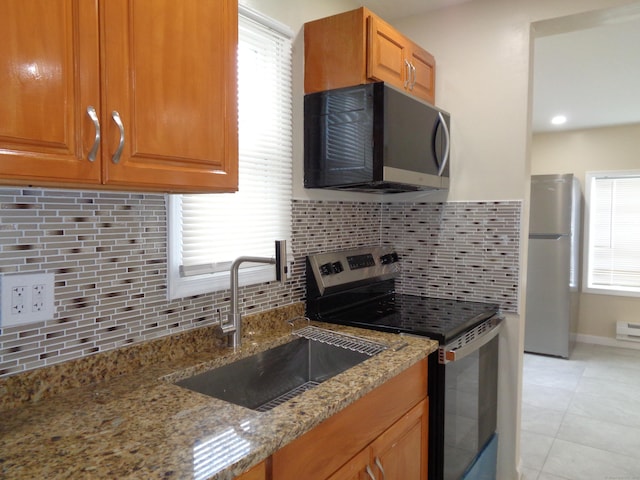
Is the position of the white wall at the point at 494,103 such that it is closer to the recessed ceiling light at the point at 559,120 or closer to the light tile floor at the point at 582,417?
the light tile floor at the point at 582,417

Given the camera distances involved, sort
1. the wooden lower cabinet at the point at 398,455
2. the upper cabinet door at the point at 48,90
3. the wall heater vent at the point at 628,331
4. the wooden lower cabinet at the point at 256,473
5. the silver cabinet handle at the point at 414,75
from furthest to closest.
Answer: the wall heater vent at the point at 628,331 → the silver cabinet handle at the point at 414,75 → the wooden lower cabinet at the point at 398,455 → the wooden lower cabinet at the point at 256,473 → the upper cabinet door at the point at 48,90

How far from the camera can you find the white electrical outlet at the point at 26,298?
107 centimetres

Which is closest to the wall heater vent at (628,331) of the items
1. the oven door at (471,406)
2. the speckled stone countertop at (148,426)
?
the oven door at (471,406)

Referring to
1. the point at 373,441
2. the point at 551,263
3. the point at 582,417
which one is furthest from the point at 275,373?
the point at 551,263

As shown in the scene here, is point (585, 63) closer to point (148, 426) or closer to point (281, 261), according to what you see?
point (281, 261)

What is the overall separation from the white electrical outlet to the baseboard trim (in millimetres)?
5362

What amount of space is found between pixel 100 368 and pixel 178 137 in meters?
0.69

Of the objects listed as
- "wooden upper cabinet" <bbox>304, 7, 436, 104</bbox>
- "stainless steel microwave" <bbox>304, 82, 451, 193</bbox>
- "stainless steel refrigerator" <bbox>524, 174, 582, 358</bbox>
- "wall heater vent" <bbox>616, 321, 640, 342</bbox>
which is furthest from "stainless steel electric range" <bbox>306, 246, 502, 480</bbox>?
"wall heater vent" <bbox>616, 321, 640, 342</bbox>

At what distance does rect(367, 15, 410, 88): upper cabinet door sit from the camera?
1.90 metres

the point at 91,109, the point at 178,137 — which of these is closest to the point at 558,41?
the point at 178,137

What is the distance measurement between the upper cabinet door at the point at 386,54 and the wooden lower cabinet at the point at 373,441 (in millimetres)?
1228

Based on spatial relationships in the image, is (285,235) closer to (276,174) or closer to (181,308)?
(276,174)

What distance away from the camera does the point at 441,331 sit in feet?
5.76

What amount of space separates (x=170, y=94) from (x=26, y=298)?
62 cm
